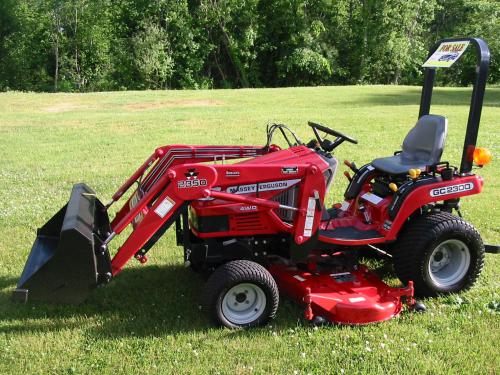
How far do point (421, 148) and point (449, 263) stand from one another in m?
0.99

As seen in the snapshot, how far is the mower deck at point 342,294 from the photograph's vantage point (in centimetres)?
383

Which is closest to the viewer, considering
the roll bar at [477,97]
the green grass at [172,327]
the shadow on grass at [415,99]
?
the green grass at [172,327]

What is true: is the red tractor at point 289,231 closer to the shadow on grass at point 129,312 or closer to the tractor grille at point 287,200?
the tractor grille at point 287,200

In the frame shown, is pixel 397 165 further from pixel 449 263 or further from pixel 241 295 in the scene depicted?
pixel 241 295

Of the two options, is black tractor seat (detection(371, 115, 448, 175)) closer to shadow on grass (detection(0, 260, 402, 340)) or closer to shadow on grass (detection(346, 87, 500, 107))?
shadow on grass (detection(0, 260, 402, 340))

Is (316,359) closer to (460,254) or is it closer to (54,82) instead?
(460,254)

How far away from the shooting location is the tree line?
31547mm

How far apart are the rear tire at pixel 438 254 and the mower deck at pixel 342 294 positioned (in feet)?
0.77

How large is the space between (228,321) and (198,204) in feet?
2.84

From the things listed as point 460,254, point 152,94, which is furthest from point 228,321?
point 152,94

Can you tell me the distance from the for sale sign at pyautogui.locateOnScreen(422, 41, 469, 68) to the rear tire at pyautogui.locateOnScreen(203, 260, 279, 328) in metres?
2.20

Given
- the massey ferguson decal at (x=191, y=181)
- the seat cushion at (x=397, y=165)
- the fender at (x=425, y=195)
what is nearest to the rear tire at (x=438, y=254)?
the fender at (x=425, y=195)

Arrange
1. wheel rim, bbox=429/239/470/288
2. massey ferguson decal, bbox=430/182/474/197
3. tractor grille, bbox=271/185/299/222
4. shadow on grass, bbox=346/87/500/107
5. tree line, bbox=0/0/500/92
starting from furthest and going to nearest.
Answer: tree line, bbox=0/0/500/92, shadow on grass, bbox=346/87/500/107, wheel rim, bbox=429/239/470/288, massey ferguson decal, bbox=430/182/474/197, tractor grille, bbox=271/185/299/222

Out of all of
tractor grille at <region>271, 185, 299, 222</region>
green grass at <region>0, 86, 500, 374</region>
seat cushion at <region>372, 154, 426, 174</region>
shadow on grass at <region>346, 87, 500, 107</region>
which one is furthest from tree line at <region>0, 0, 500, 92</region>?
tractor grille at <region>271, 185, 299, 222</region>
